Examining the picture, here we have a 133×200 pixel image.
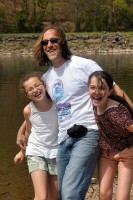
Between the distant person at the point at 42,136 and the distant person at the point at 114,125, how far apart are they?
1.81 feet

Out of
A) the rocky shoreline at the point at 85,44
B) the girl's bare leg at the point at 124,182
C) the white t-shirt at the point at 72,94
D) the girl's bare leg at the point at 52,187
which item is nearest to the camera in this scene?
the girl's bare leg at the point at 124,182

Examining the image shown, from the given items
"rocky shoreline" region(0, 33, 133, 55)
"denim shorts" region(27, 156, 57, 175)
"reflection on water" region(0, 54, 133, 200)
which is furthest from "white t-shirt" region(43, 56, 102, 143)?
"rocky shoreline" region(0, 33, 133, 55)

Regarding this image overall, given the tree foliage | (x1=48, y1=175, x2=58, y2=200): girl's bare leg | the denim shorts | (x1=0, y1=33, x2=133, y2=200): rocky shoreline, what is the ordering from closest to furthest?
the denim shorts
(x1=48, y1=175, x2=58, y2=200): girl's bare leg
(x1=0, y1=33, x2=133, y2=200): rocky shoreline
the tree foliage

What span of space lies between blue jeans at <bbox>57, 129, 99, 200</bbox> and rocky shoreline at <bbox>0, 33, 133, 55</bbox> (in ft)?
166

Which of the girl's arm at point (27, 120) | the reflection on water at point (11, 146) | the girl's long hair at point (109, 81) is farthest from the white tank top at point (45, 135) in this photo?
the reflection on water at point (11, 146)

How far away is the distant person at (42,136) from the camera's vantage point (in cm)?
445

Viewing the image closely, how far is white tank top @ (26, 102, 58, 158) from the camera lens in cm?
447

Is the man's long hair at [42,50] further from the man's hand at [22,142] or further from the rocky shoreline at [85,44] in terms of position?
the rocky shoreline at [85,44]

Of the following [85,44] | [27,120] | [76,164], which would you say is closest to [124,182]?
[76,164]

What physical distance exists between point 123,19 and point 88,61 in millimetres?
68716

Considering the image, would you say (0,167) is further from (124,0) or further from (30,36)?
(124,0)

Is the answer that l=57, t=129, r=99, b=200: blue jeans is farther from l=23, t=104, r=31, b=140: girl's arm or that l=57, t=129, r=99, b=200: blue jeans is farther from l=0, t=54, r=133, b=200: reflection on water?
l=0, t=54, r=133, b=200: reflection on water

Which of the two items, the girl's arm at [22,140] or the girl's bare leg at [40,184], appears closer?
the girl's bare leg at [40,184]

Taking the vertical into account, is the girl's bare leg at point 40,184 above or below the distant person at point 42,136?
below
